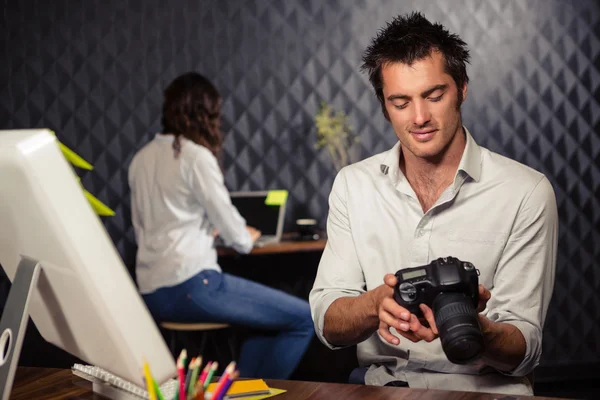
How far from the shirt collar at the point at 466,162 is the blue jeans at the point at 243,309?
1.50 meters

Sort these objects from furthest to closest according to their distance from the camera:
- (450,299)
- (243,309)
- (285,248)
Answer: (285,248) → (243,309) → (450,299)

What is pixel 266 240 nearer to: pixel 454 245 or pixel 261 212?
pixel 261 212

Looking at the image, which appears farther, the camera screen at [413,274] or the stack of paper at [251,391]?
the stack of paper at [251,391]

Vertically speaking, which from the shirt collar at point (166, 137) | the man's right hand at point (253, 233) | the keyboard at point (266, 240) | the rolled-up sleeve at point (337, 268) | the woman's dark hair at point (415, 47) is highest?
the woman's dark hair at point (415, 47)

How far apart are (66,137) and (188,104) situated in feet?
3.35

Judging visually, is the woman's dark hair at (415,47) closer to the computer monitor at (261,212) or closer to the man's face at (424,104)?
the man's face at (424,104)

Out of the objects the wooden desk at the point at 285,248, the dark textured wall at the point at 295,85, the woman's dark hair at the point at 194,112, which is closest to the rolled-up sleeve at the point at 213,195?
Answer: the woman's dark hair at the point at 194,112

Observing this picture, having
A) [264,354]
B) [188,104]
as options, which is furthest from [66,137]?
[264,354]

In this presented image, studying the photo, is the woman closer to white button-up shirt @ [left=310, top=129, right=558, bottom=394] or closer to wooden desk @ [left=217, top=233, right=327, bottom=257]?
wooden desk @ [left=217, top=233, right=327, bottom=257]

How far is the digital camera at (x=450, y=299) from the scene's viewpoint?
4.00 feet

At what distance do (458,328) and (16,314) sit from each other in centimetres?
68

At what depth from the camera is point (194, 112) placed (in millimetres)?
3465

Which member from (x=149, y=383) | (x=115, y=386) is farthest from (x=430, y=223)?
(x=149, y=383)

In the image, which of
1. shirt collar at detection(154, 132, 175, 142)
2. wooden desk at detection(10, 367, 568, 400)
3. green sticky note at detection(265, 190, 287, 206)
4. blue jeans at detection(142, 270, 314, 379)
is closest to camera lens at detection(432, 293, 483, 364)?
wooden desk at detection(10, 367, 568, 400)
